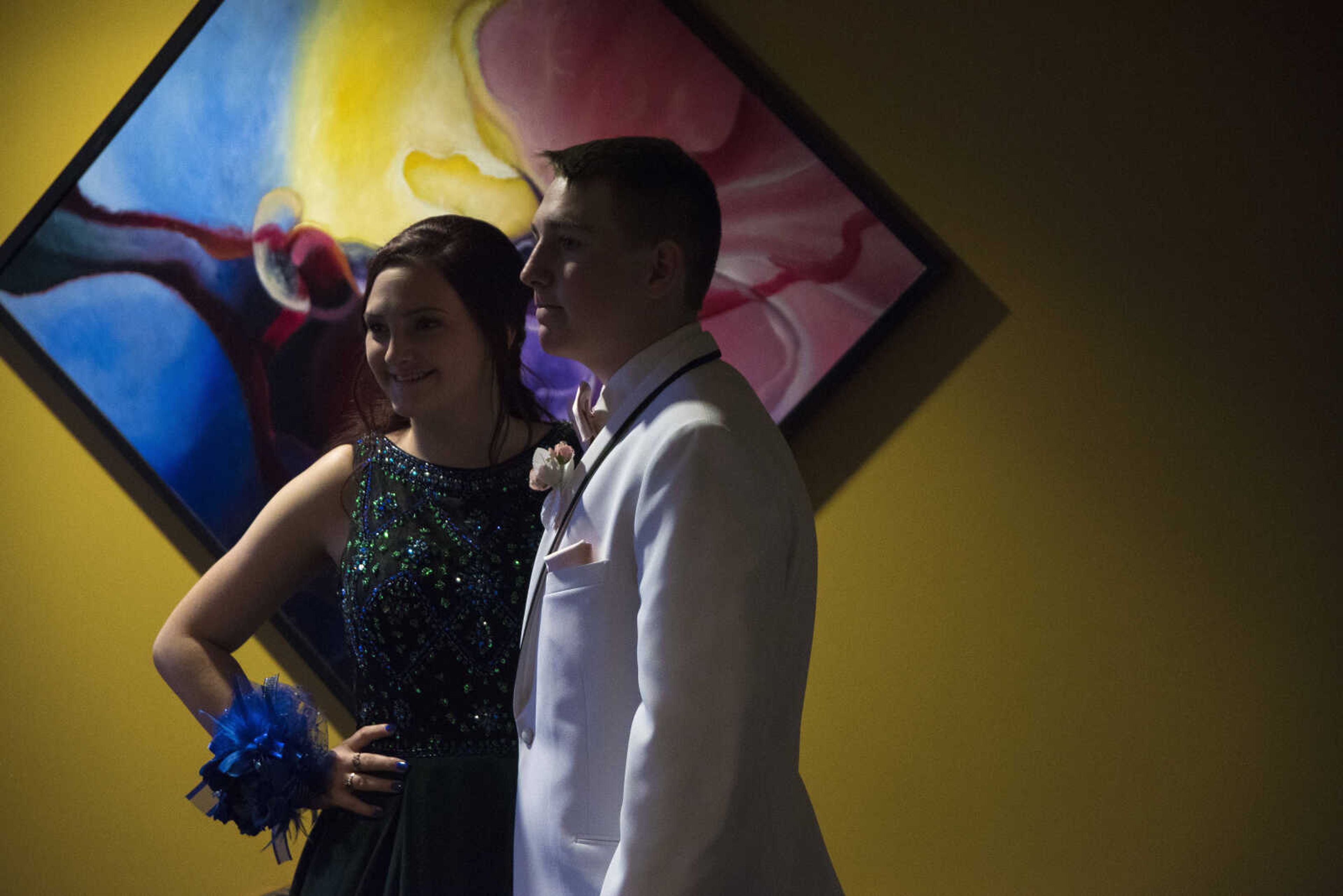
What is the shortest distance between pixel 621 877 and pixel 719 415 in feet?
1.27

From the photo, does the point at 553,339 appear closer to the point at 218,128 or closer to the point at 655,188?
the point at 655,188

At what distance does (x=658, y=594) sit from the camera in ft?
3.20

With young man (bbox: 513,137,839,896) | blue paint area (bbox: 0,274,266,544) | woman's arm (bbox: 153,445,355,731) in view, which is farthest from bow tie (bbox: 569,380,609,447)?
blue paint area (bbox: 0,274,266,544)

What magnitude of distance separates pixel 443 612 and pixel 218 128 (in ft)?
4.77

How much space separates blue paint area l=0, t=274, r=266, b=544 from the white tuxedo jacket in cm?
144

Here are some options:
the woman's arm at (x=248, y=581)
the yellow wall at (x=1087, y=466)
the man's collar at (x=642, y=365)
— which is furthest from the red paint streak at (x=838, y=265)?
the man's collar at (x=642, y=365)

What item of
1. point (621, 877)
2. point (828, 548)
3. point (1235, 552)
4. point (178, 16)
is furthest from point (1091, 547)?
point (178, 16)

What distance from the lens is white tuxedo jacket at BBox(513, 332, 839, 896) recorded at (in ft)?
3.11

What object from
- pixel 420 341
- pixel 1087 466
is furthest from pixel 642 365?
pixel 1087 466

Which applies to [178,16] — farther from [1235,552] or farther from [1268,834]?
[1268,834]

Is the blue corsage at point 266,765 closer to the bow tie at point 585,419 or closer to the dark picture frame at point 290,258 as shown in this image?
the bow tie at point 585,419

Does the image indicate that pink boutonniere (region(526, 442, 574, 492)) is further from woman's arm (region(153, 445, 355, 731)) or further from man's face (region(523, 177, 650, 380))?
woman's arm (region(153, 445, 355, 731))

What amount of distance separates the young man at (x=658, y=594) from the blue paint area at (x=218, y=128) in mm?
1457

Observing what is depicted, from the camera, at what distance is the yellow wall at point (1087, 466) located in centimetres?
187
